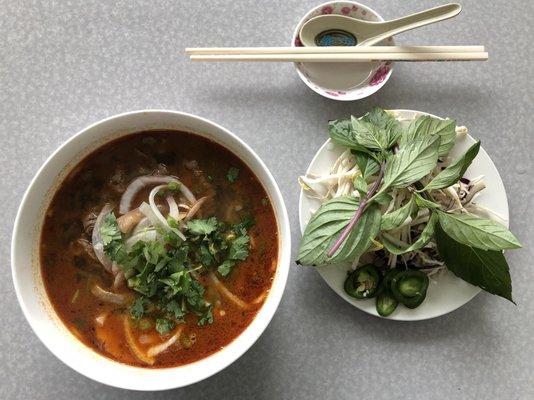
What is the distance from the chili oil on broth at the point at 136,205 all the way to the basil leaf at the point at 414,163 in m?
0.40

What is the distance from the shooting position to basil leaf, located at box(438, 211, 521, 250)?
5.51 feet

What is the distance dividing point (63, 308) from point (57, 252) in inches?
6.8

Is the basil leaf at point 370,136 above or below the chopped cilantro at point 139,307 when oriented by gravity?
above

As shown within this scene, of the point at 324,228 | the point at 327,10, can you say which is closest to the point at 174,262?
the point at 324,228

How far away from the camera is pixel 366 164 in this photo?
1.82m

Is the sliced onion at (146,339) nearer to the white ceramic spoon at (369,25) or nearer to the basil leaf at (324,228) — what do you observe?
the basil leaf at (324,228)

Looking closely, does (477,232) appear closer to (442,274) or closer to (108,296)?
(442,274)

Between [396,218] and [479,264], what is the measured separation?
1.06ft

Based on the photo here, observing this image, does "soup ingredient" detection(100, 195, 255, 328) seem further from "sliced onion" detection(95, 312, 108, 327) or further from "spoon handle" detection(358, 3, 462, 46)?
"spoon handle" detection(358, 3, 462, 46)

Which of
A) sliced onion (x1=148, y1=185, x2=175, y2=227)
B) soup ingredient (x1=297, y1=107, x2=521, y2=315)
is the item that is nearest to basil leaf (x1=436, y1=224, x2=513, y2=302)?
soup ingredient (x1=297, y1=107, x2=521, y2=315)

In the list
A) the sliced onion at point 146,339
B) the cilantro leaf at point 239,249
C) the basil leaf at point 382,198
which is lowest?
the sliced onion at point 146,339

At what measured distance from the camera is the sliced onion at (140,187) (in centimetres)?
175

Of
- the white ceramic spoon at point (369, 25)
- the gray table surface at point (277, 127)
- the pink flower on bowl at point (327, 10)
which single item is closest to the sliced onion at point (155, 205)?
the gray table surface at point (277, 127)

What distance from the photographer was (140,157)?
5.80 ft
